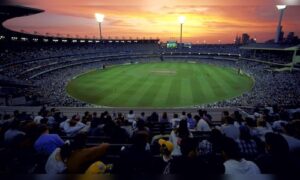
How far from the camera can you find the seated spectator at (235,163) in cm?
322

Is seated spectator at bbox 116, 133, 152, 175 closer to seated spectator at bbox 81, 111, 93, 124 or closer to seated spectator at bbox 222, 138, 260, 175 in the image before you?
seated spectator at bbox 222, 138, 260, 175

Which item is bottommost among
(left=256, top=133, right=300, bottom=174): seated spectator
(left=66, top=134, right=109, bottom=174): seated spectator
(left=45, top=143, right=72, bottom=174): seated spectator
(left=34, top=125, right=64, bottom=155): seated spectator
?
(left=34, top=125, right=64, bottom=155): seated spectator

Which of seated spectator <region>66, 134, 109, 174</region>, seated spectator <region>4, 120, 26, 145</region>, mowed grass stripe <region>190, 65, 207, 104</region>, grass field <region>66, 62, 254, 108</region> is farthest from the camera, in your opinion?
mowed grass stripe <region>190, 65, 207, 104</region>

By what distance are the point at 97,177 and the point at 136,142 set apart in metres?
2.50

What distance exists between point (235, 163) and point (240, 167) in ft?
0.29

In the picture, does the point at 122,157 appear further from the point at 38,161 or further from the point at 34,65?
the point at 34,65

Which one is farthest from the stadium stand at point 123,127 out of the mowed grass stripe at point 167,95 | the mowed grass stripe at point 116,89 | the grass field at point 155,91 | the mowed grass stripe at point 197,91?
the mowed grass stripe at point 167,95

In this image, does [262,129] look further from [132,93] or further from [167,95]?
[132,93]

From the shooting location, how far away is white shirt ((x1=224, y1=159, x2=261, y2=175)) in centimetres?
320

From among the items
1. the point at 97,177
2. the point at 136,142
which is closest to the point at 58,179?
the point at 97,177

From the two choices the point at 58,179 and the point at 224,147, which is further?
the point at 224,147

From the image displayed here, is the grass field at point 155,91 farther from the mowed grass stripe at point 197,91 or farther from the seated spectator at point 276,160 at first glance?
the seated spectator at point 276,160

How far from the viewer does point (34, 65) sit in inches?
2119

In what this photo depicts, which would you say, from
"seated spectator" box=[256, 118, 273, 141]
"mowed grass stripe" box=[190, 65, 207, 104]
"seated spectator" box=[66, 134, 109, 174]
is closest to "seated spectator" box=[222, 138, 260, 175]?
"seated spectator" box=[66, 134, 109, 174]
